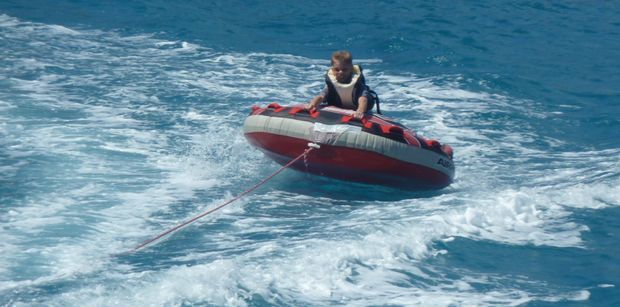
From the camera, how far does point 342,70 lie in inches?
299

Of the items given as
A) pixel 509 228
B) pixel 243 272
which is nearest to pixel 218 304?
pixel 243 272

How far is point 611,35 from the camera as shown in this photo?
15.8 meters

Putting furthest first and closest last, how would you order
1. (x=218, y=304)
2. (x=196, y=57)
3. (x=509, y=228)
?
(x=196, y=57) → (x=509, y=228) → (x=218, y=304)

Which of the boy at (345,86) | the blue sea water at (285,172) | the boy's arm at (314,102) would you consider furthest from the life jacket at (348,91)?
the blue sea water at (285,172)

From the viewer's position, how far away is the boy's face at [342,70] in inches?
297

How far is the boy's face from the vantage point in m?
7.55

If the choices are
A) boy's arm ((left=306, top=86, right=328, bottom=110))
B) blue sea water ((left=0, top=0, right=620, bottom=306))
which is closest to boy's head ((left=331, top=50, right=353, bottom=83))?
boy's arm ((left=306, top=86, right=328, bottom=110))

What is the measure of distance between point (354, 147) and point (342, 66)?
86 cm

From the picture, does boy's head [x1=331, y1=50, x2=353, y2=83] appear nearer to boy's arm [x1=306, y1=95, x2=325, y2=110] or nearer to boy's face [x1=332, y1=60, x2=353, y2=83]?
boy's face [x1=332, y1=60, x2=353, y2=83]

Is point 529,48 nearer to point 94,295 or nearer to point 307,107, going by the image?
point 307,107

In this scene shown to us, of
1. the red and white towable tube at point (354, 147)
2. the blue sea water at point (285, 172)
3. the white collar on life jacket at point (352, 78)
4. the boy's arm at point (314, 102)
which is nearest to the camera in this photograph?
the blue sea water at point (285, 172)

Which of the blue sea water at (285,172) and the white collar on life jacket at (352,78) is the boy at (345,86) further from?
the blue sea water at (285,172)

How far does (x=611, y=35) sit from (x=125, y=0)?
A: 363 inches

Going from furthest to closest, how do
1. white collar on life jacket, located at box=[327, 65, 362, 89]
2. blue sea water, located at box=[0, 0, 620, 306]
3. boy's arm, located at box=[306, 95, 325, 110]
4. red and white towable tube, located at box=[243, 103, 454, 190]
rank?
1. white collar on life jacket, located at box=[327, 65, 362, 89]
2. boy's arm, located at box=[306, 95, 325, 110]
3. red and white towable tube, located at box=[243, 103, 454, 190]
4. blue sea water, located at box=[0, 0, 620, 306]
